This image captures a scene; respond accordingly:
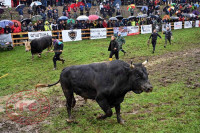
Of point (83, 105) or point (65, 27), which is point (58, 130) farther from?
point (65, 27)

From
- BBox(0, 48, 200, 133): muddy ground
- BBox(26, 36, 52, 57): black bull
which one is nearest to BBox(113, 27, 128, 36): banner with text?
BBox(0, 48, 200, 133): muddy ground

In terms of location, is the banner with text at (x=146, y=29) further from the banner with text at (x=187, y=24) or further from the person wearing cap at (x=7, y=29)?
the person wearing cap at (x=7, y=29)

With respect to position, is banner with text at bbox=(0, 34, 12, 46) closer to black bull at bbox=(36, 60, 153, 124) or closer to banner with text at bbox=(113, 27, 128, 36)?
banner with text at bbox=(113, 27, 128, 36)

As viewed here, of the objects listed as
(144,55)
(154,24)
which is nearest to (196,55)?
(144,55)

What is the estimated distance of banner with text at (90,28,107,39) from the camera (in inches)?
925

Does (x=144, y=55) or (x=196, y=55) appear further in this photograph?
(x=144, y=55)

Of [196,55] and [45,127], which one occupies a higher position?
[196,55]

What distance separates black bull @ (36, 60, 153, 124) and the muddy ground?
1.47 m

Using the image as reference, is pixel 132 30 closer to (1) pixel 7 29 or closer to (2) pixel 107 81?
(1) pixel 7 29

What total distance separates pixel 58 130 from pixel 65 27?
58.5 ft

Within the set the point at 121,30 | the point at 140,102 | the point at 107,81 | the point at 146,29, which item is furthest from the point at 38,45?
the point at 146,29

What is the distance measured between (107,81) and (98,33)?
1853 centimetres

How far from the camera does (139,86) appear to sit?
17.9 feet

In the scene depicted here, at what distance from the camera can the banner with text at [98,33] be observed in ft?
A: 77.0
